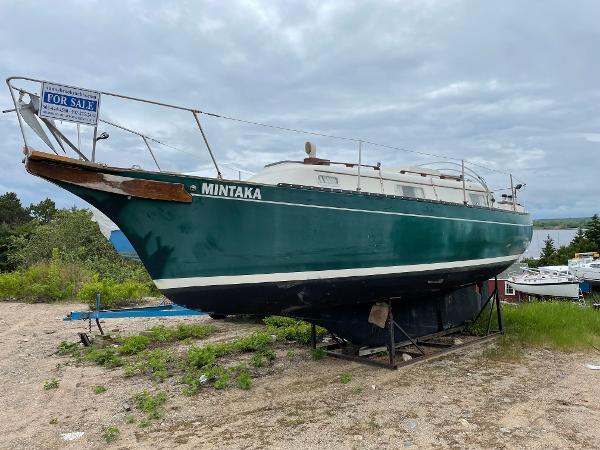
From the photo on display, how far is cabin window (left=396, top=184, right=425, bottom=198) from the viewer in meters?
7.45

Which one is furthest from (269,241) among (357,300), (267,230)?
(357,300)

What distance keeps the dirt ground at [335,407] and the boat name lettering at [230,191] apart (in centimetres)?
240

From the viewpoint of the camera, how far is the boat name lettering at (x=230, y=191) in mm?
5309

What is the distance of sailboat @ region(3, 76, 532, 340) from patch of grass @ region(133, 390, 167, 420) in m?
1.19

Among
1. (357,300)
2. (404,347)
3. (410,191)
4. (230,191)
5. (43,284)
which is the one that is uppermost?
(410,191)

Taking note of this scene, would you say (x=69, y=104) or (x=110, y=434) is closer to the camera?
(x=69, y=104)

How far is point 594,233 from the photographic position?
43875 millimetres

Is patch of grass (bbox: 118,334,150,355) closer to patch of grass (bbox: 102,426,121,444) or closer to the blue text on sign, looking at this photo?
patch of grass (bbox: 102,426,121,444)

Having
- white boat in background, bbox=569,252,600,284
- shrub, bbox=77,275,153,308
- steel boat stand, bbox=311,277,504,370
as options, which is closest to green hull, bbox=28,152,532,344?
steel boat stand, bbox=311,277,504,370

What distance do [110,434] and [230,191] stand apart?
2.72m

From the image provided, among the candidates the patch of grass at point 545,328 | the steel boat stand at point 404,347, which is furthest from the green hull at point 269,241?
the patch of grass at point 545,328

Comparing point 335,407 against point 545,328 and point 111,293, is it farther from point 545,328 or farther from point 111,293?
point 111,293

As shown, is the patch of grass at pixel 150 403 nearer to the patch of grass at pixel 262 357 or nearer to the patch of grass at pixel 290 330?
the patch of grass at pixel 262 357

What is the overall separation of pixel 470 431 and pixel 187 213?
3.63m
